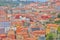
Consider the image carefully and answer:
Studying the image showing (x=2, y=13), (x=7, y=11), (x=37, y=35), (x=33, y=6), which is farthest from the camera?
(x=33, y=6)

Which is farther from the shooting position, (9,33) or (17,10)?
(17,10)

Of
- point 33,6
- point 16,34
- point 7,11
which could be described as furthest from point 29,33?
point 33,6

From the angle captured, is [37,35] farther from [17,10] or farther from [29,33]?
[17,10]

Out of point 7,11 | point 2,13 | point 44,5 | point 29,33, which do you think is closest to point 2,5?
point 7,11

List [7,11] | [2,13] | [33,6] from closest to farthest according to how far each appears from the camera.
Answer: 1. [2,13]
2. [7,11]
3. [33,6]

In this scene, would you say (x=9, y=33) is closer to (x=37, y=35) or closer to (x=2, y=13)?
(x=37, y=35)

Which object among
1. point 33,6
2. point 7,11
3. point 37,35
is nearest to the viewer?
point 37,35

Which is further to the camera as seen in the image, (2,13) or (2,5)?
(2,5)

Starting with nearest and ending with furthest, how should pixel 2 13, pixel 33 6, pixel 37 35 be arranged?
pixel 37 35 < pixel 2 13 < pixel 33 6
